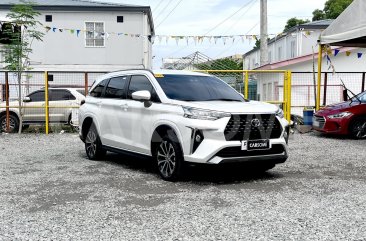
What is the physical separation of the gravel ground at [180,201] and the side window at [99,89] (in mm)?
1390

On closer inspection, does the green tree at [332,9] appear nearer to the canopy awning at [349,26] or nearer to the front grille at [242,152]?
the canopy awning at [349,26]

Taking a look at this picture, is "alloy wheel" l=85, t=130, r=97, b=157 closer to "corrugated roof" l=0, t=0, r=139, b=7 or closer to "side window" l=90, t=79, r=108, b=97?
"side window" l=90, t=79, r=108, b=97

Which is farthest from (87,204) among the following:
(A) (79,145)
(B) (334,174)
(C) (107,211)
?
(A) (79,145)

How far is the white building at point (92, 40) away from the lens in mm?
26984

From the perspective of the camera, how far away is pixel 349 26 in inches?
485

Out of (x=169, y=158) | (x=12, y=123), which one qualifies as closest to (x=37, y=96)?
(x=12, y=123)

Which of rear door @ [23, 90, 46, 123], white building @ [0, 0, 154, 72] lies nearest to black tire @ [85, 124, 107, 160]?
rear door @ [23, 90, 46, 123]

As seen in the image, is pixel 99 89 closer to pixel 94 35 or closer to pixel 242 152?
pixel 242 152

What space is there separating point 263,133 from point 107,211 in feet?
8.75

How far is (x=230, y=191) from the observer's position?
6188 millimetres

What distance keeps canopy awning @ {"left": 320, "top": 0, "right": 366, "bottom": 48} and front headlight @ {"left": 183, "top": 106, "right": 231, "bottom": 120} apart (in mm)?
7118

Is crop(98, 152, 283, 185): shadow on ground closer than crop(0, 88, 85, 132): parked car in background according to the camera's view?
Yes

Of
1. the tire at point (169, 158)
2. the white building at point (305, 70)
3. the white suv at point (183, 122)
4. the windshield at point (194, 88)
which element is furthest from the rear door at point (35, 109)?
the tire at point (169, 158)

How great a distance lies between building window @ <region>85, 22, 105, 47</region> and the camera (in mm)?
27141
